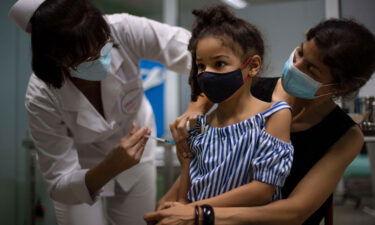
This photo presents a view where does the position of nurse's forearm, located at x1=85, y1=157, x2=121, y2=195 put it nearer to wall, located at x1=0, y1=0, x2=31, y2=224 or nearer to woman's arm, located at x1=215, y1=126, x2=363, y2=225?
woman's arm, located at x1=215, y1=126, x2=363, y2=225

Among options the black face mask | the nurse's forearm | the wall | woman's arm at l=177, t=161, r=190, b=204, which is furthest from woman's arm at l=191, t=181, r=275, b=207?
the wall

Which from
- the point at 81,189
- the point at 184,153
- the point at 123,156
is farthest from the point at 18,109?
Answer: the point at 184,153

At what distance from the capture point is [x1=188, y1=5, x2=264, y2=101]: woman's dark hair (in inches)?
42.3

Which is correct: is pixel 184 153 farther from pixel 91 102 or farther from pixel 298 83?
pixel 91 102

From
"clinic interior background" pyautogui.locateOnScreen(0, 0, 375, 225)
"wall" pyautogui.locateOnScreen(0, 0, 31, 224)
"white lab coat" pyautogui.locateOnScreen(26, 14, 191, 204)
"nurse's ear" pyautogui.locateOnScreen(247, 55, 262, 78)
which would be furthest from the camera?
"wall" pyautogui.locateOnScreen(0, 0, 31, 224)

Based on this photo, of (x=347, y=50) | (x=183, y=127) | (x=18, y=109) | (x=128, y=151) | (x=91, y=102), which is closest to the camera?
(x=347, y=50)

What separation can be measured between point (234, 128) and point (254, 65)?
0.64ft

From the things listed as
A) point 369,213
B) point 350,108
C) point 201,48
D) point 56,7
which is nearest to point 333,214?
point 369,213

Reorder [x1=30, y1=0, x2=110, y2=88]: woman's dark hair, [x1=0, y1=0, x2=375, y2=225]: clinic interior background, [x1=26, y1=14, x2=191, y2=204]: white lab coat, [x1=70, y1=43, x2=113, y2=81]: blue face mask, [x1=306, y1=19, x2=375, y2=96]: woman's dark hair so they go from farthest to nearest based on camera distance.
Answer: [x1=0, y1=0, x2=375, y2=225]: clinic interior background → [x1=26, y1=14, x2=191, y2=204]: white lab coat → [x1=70, y1=43, x2=113, y2=81]: blue face mask → [x1=30, y1=0, x2=110, y2=88]: woman's dark hair → [x1=306, y1=19, x2=375, y2=96]: woman's dark hair

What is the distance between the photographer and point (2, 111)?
2506 millimetres

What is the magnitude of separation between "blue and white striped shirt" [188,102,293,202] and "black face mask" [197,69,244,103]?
0.10 meters

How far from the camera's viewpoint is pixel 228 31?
3.54 feet

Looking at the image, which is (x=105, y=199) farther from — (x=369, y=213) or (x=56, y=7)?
(x=369, y=213)

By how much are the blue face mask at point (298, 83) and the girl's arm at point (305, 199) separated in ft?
0.55
